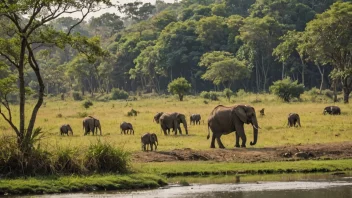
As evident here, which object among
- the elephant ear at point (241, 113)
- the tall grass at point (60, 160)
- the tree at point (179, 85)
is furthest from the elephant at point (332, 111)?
the tree at point (179, 85)

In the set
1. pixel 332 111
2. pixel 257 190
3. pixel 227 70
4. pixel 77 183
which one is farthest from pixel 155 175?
pixel 227 70

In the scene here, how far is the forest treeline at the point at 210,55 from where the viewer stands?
9875 cm

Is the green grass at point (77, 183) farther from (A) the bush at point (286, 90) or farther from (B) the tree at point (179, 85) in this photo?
(B) the tree at point (179, 85)

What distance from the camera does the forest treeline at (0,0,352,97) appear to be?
98.8 meters

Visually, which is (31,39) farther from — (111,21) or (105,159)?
(111,21)

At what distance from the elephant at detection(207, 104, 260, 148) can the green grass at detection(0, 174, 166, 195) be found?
842cm

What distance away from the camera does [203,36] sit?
368ft

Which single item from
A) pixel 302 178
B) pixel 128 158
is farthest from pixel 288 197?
pixel 128 158

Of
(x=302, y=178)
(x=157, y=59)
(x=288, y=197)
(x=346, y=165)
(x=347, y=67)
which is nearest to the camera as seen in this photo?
(x=288, y=197)

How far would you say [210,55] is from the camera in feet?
326

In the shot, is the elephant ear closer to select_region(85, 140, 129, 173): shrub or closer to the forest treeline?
select_region(85, 140, 129, 173): shrub

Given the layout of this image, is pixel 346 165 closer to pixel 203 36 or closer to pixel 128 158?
pixel 128 158

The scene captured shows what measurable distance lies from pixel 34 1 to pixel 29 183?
663 centimetres

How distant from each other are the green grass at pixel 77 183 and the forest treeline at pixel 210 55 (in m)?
64.8
